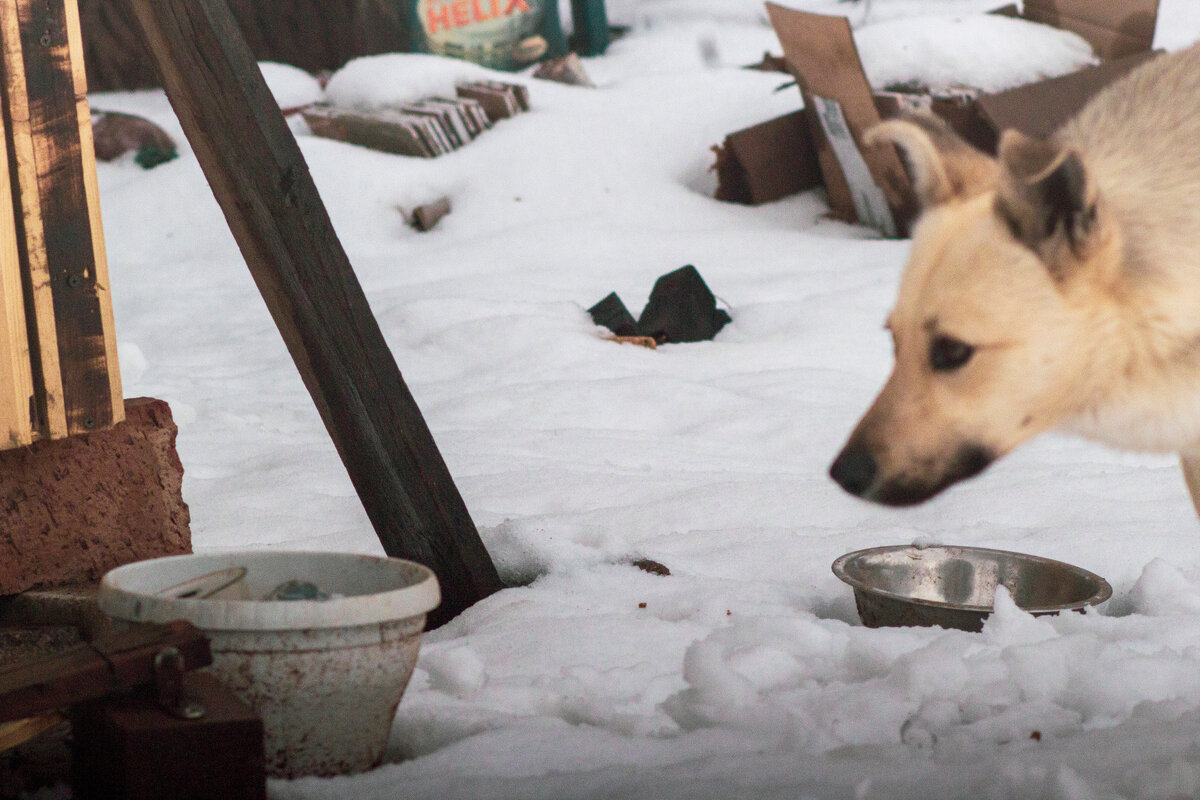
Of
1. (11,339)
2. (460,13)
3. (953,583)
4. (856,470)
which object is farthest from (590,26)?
(856,470)

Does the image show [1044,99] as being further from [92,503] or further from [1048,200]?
[92,503]

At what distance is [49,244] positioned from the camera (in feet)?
7.23

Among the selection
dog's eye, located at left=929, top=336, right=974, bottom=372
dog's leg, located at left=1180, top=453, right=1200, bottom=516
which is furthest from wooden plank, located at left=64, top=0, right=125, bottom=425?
dog's leg, located at left=1180, top=453, right=1200, bottom=516

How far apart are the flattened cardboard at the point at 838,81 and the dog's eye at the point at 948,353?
178 inches

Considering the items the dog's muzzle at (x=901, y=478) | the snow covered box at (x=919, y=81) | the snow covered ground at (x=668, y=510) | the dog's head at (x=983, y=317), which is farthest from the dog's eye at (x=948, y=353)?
the snow covered box at (x=919, y=81)

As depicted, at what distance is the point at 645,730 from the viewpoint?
1937mm

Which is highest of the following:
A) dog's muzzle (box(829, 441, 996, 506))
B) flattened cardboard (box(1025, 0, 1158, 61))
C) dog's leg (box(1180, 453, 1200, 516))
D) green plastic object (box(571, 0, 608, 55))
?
green plastic object (box(571, 0, 608, 55))

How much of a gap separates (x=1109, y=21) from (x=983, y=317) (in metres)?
5.87

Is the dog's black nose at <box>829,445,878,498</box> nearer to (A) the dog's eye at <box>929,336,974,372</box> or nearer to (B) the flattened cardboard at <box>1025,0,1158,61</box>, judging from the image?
(A) the dog's eye at <box>929,336,974,372</box>

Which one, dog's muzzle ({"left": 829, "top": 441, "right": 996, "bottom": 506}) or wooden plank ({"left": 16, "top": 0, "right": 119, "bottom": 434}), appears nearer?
dog's muzzle ({"left": 829, "top": 441, "right": 996, "bottom": 506})

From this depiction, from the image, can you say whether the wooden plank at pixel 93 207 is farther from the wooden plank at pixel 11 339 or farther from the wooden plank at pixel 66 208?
the wooden plank at pixel 11 339

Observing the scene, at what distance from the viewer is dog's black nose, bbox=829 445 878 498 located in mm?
1853

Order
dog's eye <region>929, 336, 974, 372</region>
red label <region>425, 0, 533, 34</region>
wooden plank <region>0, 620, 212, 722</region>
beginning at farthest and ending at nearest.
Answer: red label <region>425, 0, 533, 34</region> < dog's eye <region>929, 336, 974, 372</region> < wooden plank <region>0, 620, 212, 722</region>

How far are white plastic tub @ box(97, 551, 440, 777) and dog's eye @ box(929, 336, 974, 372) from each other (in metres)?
0.86
